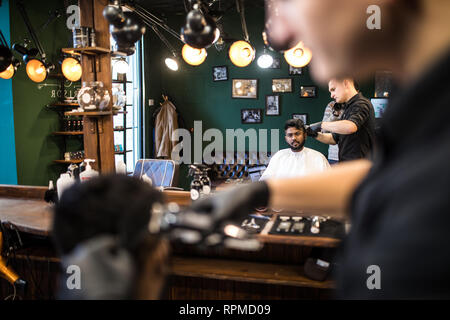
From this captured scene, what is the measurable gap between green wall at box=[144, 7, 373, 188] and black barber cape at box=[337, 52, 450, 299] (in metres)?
6.69

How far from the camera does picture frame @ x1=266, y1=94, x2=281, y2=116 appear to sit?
284 inches

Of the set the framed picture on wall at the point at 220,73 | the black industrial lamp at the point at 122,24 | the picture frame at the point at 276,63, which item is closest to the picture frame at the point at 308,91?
the picture frame at the point at 276,63

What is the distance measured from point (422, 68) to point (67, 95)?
20.8 ft

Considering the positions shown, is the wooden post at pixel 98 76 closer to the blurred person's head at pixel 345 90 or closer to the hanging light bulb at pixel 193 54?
the hanging light bulb at pixel 193 54

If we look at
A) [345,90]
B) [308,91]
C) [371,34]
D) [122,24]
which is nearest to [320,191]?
[371,34]

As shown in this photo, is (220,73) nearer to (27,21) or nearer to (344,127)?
(27,21)

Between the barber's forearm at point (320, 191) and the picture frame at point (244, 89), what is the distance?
21.6ft

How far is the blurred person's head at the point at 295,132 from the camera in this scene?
3591mm

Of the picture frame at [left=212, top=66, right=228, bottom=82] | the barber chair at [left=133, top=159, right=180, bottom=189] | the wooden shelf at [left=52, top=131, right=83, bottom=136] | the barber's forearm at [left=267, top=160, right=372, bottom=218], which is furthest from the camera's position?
the picture frame at [left=212, top=66, right=228, bottom=82]

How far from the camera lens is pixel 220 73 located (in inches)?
295

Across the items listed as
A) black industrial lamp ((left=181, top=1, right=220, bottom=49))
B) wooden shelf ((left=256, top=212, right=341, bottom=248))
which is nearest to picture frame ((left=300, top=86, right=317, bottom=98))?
black industrial lamp ((left=181, top=1, right=220, bottom=49))

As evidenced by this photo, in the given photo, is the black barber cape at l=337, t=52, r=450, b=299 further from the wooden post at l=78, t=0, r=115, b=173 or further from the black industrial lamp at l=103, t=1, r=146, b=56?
the wooden post at l=78, t=0, r=115, b=173

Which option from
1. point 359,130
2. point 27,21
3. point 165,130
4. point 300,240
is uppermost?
→ point 27,21

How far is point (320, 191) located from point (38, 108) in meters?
5.79
